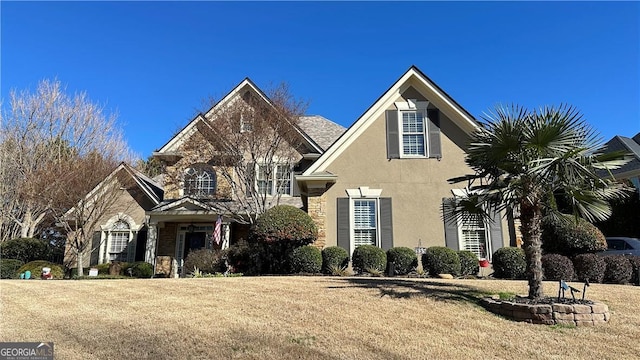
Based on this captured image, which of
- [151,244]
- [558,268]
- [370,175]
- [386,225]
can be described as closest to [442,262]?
[386,225]

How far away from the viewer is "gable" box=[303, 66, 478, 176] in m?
15.1

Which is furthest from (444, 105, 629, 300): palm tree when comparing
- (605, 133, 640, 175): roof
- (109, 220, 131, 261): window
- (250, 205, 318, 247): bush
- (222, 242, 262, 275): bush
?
(109, 220, 131, 261): window

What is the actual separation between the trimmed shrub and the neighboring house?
29.1 feet

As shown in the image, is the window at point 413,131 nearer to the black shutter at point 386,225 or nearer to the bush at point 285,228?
the black shutter at point 386,225

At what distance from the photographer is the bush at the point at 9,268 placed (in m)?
15.5

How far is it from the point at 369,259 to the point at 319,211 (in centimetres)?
270

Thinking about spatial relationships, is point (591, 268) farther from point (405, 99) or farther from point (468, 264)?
point (405, 99)

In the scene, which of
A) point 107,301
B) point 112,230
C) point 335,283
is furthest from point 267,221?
point 112,230

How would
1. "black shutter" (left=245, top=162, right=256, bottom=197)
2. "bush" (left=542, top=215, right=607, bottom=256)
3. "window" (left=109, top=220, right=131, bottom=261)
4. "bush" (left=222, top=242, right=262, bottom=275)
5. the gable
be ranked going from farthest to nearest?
"window" (left=109, top=220, right=131, bottom=261), "black shutter" (left=245, top=162, right=256, bottom=197), the gable, "bush" (left=222, top=242, right=262, bottom=275), "bush" (left=542, top=215, right=607, bottom=256)

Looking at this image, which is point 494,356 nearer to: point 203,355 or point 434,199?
point 203,355

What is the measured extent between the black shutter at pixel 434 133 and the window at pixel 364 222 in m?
2.93

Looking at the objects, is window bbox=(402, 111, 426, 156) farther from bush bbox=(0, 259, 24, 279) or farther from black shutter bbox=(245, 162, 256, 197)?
bush bbox=(0, 259, 24, 279)

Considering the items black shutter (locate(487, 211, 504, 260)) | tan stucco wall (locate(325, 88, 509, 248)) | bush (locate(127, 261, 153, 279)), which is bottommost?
bush (locate(127, 261, 153, 279))

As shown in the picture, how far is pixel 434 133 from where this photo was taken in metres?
15.4
